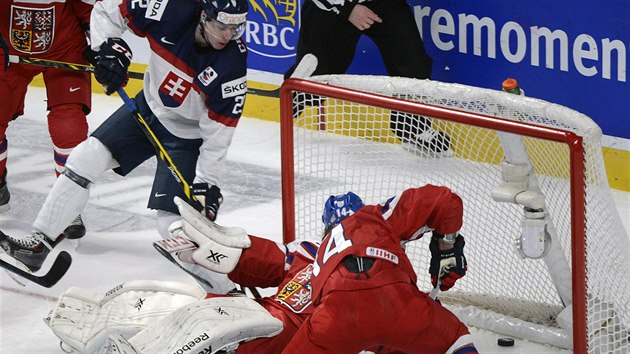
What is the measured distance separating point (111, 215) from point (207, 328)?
1958mm

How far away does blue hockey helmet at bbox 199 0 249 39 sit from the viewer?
396 centimetres

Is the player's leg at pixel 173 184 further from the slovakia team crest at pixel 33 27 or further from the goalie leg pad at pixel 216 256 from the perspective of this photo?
the slovakia team crest at pixel 33 27

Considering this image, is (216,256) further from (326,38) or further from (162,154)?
(326,38)

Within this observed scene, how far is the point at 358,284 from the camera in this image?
312 centimetres

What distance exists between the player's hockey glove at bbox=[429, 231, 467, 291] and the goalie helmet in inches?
10.3

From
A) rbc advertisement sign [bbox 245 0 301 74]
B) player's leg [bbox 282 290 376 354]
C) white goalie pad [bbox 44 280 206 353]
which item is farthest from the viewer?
rbc advertisement sign [bbox 245 0 301 74]

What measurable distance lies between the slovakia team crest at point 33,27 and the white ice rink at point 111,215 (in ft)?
2.47

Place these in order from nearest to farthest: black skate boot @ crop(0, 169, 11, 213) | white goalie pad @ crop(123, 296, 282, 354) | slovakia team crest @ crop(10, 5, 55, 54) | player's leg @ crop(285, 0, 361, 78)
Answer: white goalie pad @ crop(123, 296, 282, 354) → slovakia team crest @ crop(10, 5, 55, 54) → black skate boot @ crop(0, 169, 11, 213) → player's leg @ crop(285, 0, 361, 78)

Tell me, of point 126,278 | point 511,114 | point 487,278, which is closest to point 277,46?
point 126,278

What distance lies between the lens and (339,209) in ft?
11.2

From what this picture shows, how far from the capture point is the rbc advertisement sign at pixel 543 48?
5008mm

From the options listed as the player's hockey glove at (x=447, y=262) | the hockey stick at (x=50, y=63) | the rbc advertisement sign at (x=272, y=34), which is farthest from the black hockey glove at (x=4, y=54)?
the player's hockey glove at (x=447, y=262)

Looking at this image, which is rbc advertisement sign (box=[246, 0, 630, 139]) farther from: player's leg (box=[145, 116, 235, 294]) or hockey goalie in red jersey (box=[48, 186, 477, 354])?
hockey goalie in red jersey (box=[48, 186, 477, 354])

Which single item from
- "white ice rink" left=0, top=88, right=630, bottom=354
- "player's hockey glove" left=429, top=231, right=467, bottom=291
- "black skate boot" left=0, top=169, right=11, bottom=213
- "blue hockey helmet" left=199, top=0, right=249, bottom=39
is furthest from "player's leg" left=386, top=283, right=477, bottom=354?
"black skate boot" left=0, top=169, right=11, bottom=213
